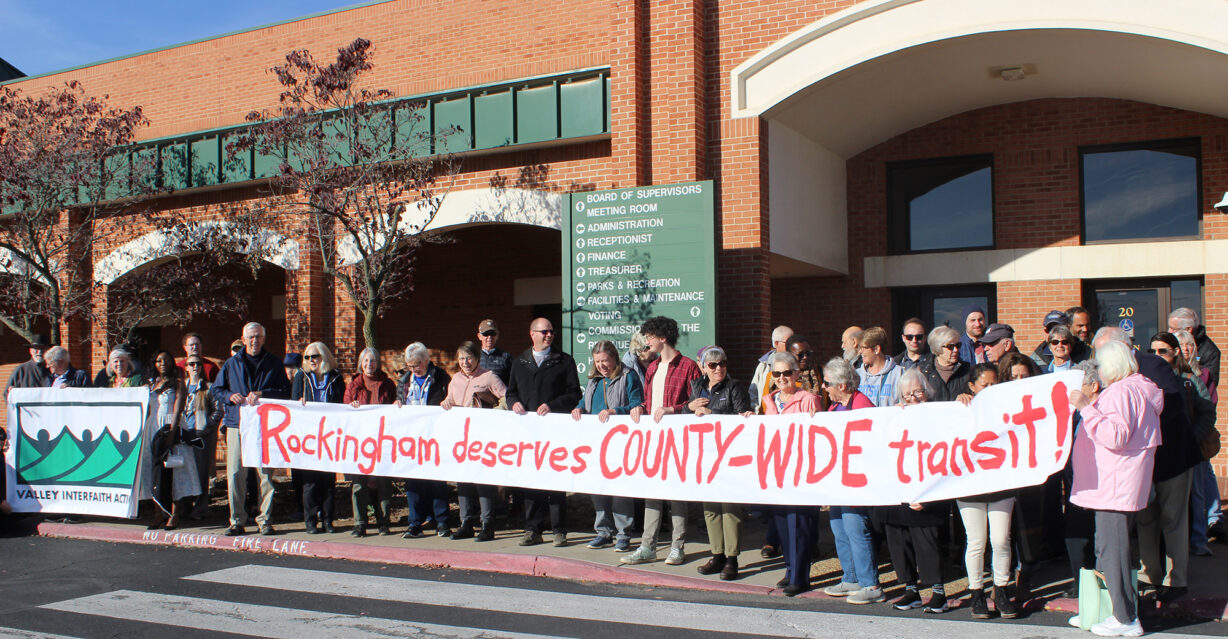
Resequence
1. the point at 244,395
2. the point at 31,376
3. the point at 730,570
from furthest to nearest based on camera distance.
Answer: the point at 31,376
the point at 244,395
the point at 730,570

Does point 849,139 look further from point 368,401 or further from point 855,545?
point 855,545

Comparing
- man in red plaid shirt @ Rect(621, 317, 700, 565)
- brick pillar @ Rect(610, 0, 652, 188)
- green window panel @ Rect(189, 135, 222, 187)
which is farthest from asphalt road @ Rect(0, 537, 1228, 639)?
green window panel @ Rect(189, 135, 222, 187)

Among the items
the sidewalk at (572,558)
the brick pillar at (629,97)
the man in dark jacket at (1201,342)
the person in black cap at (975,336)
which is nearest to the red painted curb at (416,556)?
the sidewalk at (572,558)

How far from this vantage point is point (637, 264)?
11023mm

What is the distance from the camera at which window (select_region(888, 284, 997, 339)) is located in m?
13.3

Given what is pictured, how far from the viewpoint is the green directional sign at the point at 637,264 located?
1066 cm

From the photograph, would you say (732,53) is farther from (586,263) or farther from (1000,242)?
(1000,242)

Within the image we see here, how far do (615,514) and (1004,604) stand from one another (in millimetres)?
3221

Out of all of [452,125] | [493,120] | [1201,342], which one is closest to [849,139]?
[493,120]

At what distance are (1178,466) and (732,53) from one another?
720 centimetres

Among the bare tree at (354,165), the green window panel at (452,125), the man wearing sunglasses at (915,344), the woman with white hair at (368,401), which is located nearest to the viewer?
the man wearing sunglasses at (915,344)

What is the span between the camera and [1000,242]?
13.0 metres

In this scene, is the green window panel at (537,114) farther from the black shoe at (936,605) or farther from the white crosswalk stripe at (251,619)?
the black shoe at (936,605)

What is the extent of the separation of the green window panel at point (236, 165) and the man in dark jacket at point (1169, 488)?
11.7 metres
